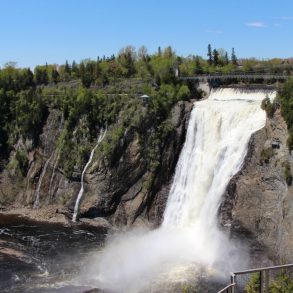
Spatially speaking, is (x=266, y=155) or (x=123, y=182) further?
(x=123, y=182)

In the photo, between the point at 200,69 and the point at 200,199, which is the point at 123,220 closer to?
the point at 200,199

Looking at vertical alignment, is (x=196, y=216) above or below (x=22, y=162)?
below

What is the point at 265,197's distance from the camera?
42.4 metres

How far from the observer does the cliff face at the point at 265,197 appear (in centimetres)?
4022

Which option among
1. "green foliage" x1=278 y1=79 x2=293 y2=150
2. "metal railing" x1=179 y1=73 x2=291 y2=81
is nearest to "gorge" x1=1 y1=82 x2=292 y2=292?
"green foliage" x1=278 y1=79 x2=293 y2=150

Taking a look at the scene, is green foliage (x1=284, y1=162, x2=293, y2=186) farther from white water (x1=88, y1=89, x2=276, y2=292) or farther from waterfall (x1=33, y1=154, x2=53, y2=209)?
waterfall (x1=33, y1=154, x2=53, y2=209)

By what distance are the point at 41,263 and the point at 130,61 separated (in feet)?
147

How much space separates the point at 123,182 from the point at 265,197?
18.8 m

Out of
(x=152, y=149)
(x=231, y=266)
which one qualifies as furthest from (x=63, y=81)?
(x=231, y=266)

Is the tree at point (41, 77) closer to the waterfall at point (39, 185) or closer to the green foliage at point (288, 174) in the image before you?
the waterfall at point (39, 185)

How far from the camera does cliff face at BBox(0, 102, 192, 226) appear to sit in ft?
180

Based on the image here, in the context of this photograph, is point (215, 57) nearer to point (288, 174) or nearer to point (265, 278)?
point (288, 174)

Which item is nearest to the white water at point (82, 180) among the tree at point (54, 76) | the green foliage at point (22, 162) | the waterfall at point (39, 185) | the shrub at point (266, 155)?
the waterfall at point (39, 185)

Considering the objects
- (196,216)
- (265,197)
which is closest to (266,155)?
(265,197)
